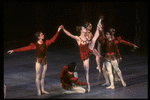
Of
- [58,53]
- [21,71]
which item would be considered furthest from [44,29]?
[21,71]

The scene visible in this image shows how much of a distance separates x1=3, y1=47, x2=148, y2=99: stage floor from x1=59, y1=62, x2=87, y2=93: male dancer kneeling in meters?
0.27

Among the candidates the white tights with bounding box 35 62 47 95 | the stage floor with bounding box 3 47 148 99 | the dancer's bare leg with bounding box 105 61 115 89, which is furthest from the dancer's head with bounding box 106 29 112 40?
the white tights with bounding box 35 62 47 95

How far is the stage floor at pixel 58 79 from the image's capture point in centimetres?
889

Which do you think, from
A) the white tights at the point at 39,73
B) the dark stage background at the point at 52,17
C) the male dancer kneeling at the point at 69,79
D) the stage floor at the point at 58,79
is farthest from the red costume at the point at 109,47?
the dark stage background at the point at 52,17

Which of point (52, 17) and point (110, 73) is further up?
point (52, 17)

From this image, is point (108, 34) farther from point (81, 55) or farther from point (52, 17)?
point (52, 17)

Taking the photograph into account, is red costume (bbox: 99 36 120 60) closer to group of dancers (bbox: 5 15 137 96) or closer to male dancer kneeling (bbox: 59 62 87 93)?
group of dancers (bbox: 5 15 137 96)

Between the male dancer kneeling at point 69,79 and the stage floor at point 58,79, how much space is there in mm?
271

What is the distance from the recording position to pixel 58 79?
10.8 metres

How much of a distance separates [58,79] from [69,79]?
6.39ft

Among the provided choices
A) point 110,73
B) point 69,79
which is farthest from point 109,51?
point 69,79

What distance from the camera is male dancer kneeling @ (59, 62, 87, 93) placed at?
886cm

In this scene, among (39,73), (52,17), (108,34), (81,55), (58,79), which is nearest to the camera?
(39,73)

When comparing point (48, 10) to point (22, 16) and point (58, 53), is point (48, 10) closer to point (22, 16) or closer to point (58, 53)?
point (22, 16)
